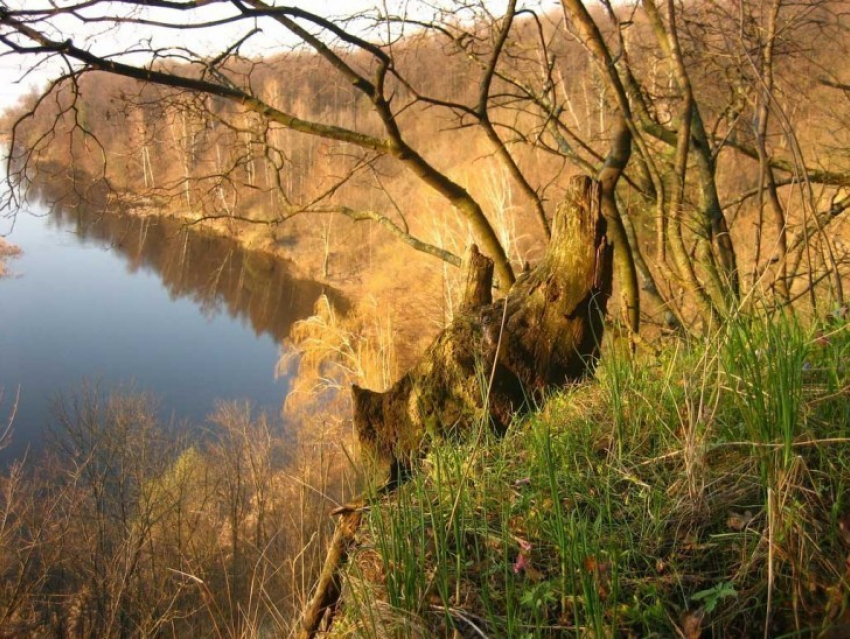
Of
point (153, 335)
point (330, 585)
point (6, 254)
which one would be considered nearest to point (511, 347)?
point (330, 585)

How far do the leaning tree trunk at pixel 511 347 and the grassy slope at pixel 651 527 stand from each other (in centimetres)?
71

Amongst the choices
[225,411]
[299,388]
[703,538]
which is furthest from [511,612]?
[225,411]

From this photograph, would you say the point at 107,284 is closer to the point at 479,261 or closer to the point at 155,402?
the point at 155,402

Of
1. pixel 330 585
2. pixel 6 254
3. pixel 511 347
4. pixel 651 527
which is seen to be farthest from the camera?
pixel 6 254

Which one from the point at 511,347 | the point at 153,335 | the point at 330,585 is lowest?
the point at 153,335

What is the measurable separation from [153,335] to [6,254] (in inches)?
427

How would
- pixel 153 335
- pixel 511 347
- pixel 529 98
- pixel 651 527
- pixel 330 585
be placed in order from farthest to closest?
pixel 153 335, pixel 529 98, pixel 511 347, pixel 330 585, pixel 651 527

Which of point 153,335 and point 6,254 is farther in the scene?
point 6,254

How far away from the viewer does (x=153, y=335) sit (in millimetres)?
26047

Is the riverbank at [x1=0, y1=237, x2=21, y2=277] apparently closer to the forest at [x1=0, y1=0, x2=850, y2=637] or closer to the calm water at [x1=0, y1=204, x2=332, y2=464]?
the calm water at [x1=0, y1=204, x2=332, y2=464]

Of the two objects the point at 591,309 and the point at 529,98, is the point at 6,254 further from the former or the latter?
the point at 591,309

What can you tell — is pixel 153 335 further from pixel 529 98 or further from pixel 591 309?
pixel 591 309

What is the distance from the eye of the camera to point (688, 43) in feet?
19.9

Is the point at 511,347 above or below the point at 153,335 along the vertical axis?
above
